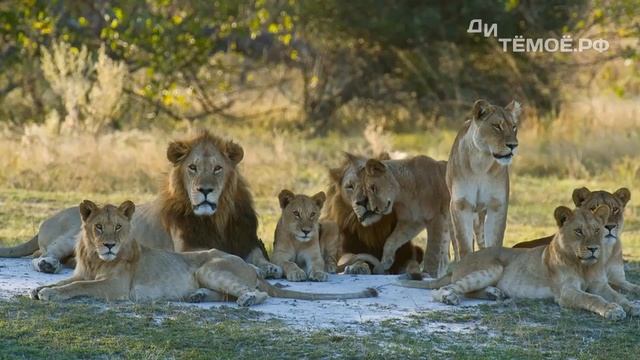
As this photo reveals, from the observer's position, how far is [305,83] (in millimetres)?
19203

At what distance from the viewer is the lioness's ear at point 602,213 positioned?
650 centimetres

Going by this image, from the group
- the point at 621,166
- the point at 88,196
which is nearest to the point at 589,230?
the point at 88,196

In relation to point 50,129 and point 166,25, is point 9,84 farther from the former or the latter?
point 50,129

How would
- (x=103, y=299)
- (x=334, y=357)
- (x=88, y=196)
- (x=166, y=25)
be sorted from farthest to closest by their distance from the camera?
1. (x=166, y=25)
2. (x=88, y=196)
3. (x=103, y=299)
4. (x=334, y=357)

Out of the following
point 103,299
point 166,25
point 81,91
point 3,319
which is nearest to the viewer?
point 3,319

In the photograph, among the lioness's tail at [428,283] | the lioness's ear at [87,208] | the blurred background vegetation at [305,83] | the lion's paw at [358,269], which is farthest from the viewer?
the blurred background vegetation at [305,83]

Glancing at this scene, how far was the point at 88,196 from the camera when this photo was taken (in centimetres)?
1255

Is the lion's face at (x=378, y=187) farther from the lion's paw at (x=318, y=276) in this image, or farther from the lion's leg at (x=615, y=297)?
the lion's leg at (x=615, y=297)

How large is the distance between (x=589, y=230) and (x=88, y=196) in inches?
276

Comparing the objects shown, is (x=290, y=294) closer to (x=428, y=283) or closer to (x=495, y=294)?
(x=428, y=283)

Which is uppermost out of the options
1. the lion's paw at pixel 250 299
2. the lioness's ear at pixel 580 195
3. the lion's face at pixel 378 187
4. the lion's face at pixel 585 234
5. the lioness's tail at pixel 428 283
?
the lion's face at pixel 378 187

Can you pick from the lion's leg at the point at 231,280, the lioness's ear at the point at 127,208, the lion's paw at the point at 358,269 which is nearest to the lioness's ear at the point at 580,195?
the lion's paw at the point at 358,269

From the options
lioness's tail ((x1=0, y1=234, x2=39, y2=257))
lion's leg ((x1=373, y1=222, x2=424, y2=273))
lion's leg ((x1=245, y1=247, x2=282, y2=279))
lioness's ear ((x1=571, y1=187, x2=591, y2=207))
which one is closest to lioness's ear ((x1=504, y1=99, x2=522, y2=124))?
lioness's ear ((x1=571, y1=187, x2=591, y2=207))

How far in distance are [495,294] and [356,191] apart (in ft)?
4.97
